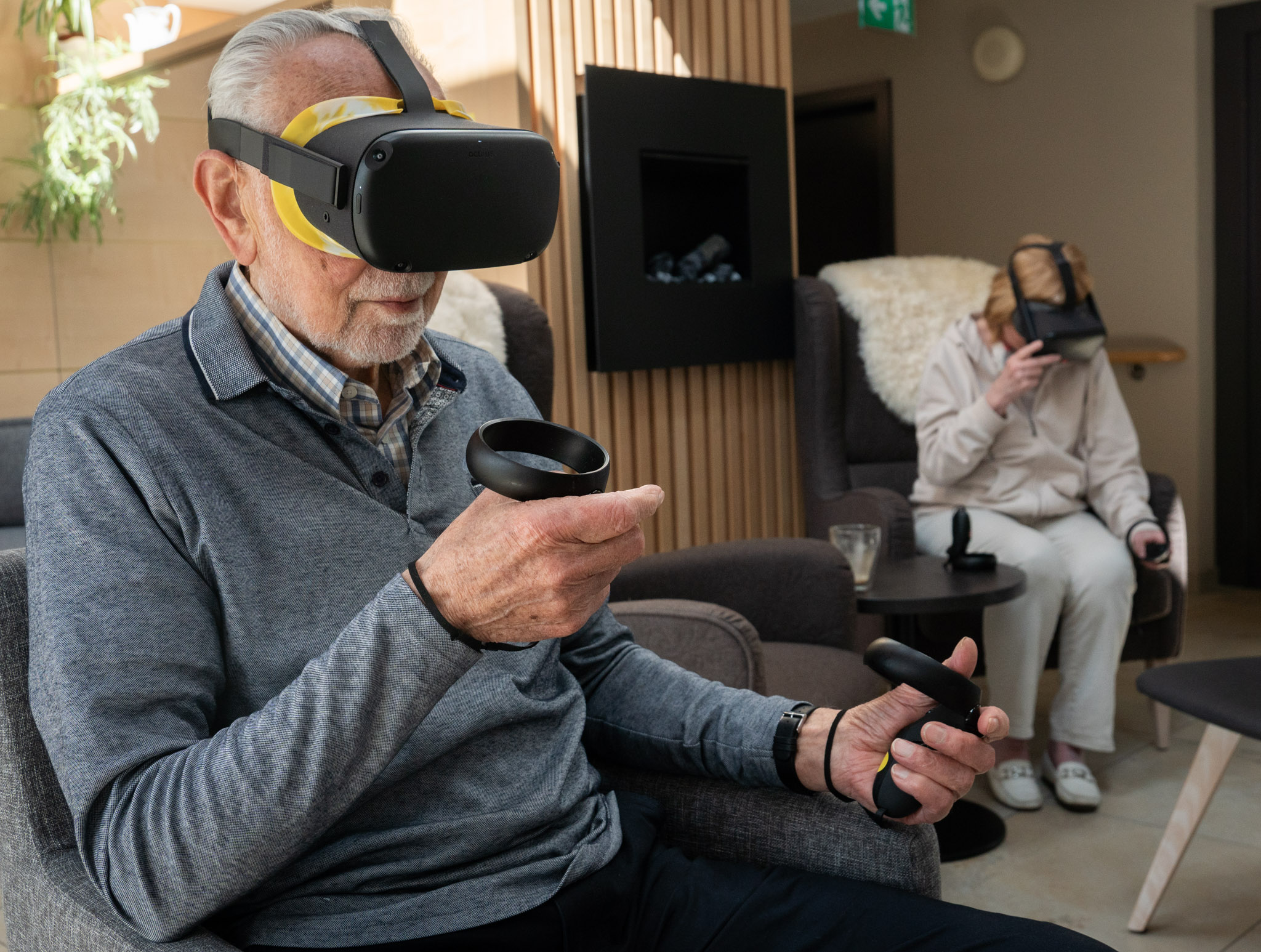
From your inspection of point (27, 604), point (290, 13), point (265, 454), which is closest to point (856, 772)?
point (265, 454)

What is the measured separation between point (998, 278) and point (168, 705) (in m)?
2.50

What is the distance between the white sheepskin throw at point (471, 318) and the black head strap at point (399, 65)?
126cm

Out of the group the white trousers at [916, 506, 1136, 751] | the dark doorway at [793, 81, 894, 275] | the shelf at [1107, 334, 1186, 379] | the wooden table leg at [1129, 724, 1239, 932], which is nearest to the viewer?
the wooden table leg at [1129, 724, 1239, 932]

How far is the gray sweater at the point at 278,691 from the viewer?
0.79 metres

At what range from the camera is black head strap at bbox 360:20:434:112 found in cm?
92

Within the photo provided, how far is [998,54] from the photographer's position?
4738 mm

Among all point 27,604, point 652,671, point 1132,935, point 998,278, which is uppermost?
point 998,278

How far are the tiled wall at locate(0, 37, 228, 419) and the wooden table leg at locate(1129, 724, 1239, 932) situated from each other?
6.54ft

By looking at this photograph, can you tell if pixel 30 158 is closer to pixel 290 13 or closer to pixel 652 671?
pixel 290 13

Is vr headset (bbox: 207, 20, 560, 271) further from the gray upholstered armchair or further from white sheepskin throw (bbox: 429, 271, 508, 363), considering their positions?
white sheepskin throw (bbox: 429, 271, 508, 363)

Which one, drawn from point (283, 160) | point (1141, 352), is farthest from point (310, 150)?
point (1141, 352)

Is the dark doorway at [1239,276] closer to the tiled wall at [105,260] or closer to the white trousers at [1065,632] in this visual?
the white trousers at [1065,632]

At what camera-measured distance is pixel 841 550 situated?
2.37 meters

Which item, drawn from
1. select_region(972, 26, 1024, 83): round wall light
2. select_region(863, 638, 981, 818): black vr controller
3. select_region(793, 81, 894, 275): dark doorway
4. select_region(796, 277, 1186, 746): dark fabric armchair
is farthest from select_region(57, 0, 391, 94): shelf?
select_region(793, 81, 894, 275): dark doorway
